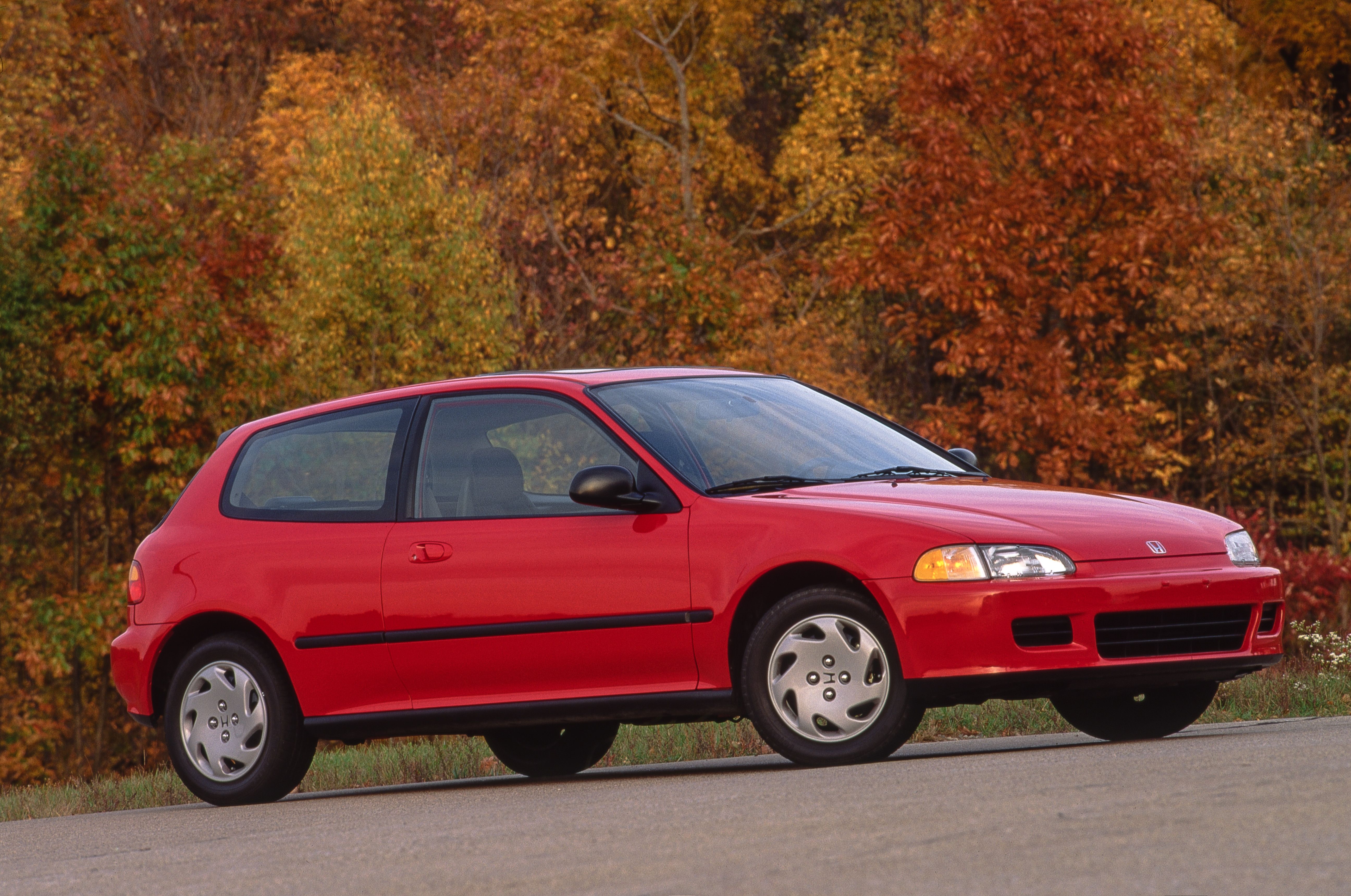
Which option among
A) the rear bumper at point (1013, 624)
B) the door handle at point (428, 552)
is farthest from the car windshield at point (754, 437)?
the rear bumper at point (1013, 624)

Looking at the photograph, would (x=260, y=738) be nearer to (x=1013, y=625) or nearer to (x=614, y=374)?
(x=614, y=374)

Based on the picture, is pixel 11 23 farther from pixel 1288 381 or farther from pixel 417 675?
pixel 417 675

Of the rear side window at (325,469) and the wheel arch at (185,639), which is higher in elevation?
the rear side window at (325,469)

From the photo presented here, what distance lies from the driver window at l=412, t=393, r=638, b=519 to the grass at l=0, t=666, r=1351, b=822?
218 centimetres

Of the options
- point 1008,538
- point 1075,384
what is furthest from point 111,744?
point 1008,538

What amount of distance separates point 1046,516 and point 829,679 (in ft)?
3.40

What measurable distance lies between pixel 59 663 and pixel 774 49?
76.2 feet

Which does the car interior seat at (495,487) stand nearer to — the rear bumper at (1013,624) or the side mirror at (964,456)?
the rear bumper at (1013,624)

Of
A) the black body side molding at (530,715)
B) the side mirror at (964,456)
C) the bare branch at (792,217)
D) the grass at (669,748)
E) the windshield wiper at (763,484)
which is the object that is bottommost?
the grass at (669,748)

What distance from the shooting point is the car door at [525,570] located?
7910 mm

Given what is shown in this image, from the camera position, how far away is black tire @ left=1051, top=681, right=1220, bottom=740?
845 centimetres

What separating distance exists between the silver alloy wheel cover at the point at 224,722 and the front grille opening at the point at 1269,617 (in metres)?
4.23

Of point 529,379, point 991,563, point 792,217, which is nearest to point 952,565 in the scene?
point 991,563

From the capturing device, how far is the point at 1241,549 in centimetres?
798
